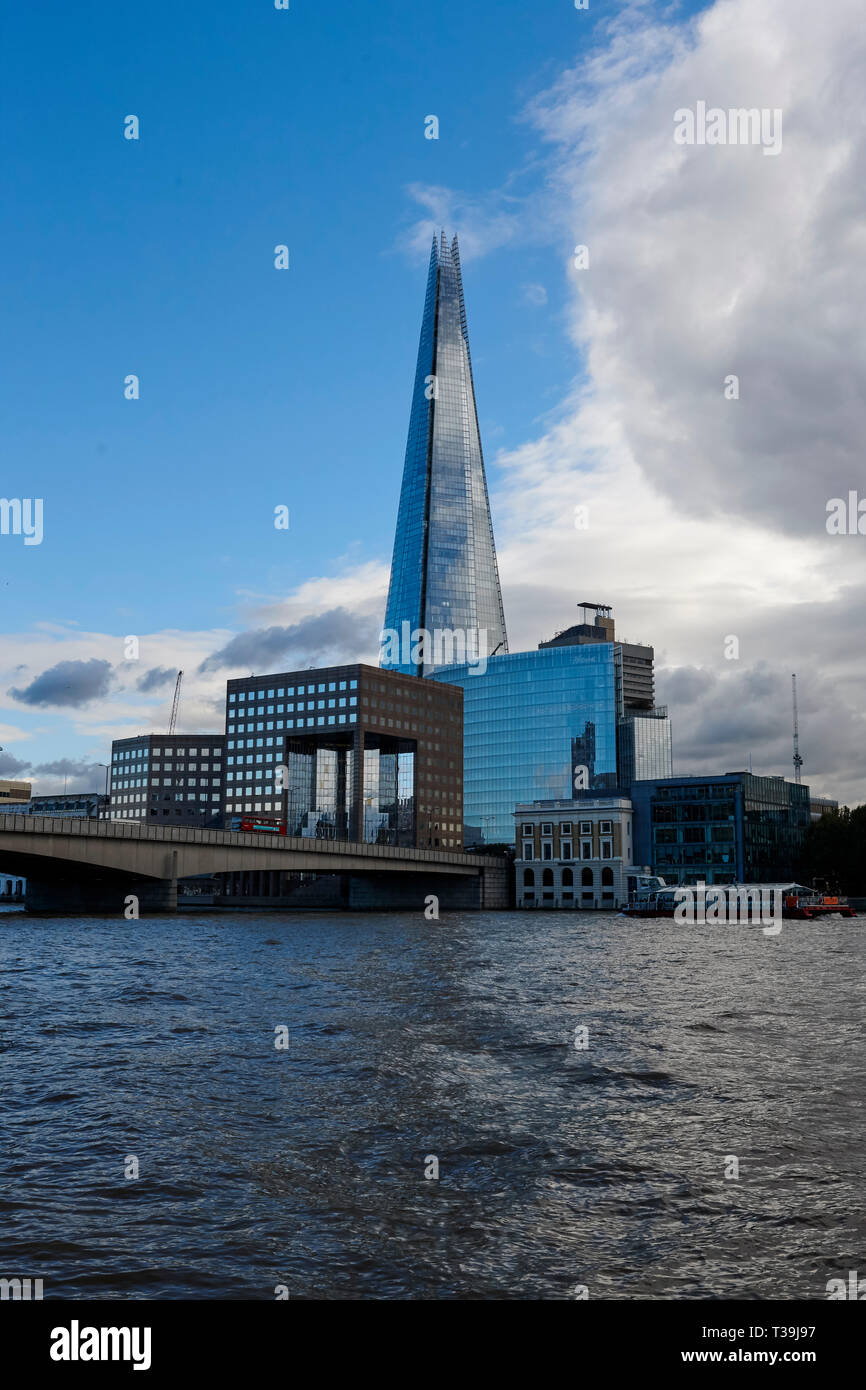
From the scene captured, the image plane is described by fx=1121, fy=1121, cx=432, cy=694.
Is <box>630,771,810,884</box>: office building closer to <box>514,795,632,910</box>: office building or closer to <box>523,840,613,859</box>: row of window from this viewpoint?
<box>514,795,632,910</box>: office building

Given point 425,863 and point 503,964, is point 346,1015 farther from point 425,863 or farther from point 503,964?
point 425,863

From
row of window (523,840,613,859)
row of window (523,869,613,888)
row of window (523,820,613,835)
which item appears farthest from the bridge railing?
row of window (523,820,613,835)

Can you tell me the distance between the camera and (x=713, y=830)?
603 ft

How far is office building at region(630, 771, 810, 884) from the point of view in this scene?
7146 inches

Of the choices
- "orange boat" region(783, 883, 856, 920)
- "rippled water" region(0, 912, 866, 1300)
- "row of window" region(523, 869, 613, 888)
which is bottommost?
"orange boat" region(783, 883, 856, 920)

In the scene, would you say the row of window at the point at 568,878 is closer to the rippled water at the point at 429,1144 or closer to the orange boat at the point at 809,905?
the orange boat at the point at 809,905

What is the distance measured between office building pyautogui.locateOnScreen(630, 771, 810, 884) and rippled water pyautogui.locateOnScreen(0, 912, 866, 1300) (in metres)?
147

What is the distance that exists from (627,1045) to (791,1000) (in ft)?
48.0

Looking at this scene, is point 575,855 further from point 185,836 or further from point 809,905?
point 185,836

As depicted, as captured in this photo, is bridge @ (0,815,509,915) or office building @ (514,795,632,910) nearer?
bridge @ (0,815,509,915)

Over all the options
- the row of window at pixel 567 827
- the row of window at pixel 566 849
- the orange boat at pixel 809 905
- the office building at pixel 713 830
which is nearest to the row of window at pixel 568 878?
the row of window at pixel 566 849

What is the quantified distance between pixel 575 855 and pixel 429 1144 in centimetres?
17092

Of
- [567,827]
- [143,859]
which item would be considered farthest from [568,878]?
[143,859]

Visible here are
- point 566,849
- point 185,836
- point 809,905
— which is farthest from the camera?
point 566,849
